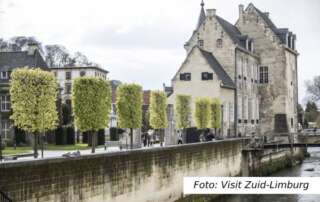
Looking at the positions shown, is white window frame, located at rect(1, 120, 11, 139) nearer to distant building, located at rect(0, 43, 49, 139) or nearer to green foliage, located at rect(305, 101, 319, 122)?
distant building, located at rect(0, 43, 49, 139)

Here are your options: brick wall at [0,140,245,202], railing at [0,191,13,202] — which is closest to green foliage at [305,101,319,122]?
brick wall at [0,140,245,202]

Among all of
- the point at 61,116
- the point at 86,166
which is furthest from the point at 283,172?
the point at 86,166

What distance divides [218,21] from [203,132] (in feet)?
52.8

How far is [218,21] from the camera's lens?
5947 cm

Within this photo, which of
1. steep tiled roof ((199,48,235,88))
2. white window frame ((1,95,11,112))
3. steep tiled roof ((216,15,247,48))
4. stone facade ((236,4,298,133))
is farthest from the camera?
stone facade ((236,4,298,133))

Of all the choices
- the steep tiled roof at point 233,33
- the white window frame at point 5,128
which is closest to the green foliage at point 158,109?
the white window frame at point 5,128

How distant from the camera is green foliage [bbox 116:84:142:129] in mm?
33531

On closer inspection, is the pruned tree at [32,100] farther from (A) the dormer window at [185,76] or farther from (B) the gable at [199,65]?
(A) the dormer window at [185,76]

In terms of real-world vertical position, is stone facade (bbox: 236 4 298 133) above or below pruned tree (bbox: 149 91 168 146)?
above

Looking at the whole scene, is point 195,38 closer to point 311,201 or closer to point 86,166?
point 311,201

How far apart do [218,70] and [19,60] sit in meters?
18.5

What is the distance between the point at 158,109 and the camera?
39688mm

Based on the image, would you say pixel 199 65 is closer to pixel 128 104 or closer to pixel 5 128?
pixel 5 128

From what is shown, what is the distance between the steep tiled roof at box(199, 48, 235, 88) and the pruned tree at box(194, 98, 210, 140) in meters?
9.10
